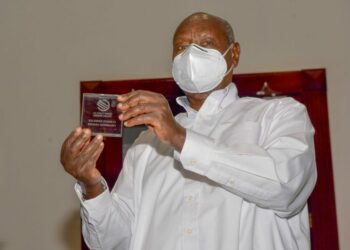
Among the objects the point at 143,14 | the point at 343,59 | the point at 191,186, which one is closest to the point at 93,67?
the point at 143,14

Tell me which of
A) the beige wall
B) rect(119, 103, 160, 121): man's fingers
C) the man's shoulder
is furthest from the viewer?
the beige wall

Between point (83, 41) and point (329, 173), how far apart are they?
1148mm

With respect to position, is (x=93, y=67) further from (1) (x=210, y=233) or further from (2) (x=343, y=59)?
(1) (x=210, y=233)


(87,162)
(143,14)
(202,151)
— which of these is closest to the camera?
(202,151)

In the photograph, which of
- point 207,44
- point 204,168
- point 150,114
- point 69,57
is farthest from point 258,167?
point 69,57

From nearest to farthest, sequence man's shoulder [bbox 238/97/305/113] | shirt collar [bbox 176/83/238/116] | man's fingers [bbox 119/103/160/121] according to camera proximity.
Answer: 1. man's fingers [bbox 119/103/160/121]
2. man's shoulder [bbox 238/97/305/113]
3. shirt collar [bbox 176/83/238/116]

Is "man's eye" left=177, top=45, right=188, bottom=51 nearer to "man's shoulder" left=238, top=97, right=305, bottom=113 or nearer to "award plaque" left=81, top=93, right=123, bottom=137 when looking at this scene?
"man's shoulder" left=238, top=97, right=305, bottom=113

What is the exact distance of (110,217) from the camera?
3.36ft

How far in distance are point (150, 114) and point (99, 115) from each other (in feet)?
0.63

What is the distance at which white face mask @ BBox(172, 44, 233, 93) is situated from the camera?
1.10m

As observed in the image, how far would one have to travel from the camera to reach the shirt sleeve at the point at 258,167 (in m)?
0.84

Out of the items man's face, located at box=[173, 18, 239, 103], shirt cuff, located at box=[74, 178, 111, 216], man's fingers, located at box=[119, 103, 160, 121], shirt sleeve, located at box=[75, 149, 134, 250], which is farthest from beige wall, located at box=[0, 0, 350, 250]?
man's fingers, located at box=[119, 103, 160, 121]

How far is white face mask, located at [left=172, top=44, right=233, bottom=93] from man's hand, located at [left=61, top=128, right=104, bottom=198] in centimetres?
30

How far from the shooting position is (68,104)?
199 cm
